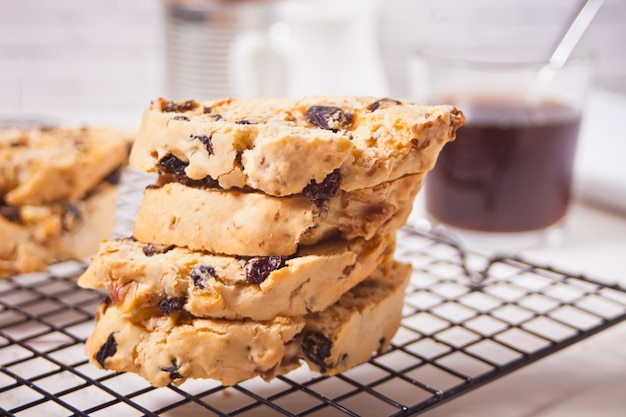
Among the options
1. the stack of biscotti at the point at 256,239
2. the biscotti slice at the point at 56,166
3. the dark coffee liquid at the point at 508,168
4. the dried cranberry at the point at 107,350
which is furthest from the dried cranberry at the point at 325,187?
the dark coffee liquid at the point at 508,168

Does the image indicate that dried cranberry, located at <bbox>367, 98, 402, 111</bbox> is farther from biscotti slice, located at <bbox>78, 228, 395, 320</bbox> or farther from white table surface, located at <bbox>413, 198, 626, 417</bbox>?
white table surface, located at <bbox>413, 198, 626, 417</bbox>

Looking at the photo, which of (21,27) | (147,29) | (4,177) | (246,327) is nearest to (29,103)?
(21,27)

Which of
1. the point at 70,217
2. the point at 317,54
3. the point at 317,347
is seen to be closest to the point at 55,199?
the point at 70,217

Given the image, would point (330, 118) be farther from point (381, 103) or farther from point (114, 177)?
point (114, 177)

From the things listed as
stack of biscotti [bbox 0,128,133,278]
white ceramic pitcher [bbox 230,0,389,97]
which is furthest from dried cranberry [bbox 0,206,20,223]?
white ceramic pitcher [bbox 230,0,389,97]

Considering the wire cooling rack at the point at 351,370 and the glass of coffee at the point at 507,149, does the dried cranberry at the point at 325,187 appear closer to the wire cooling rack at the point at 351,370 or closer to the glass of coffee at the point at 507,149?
the wire cooling rack at the point at 351,370

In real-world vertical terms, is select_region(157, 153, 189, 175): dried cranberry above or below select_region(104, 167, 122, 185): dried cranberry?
above
